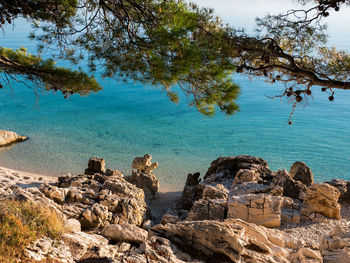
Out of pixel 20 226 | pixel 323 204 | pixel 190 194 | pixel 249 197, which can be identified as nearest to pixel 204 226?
pixel 249 197

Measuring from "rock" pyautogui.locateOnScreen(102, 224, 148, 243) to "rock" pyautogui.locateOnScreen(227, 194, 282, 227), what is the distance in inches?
104

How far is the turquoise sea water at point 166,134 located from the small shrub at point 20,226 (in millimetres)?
9933

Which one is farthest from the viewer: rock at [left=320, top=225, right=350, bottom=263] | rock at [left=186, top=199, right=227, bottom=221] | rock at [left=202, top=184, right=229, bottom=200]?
rock at [left=202, top=184, right=229, bottom=200]

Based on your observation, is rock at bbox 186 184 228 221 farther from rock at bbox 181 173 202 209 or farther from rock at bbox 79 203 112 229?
rock at bbox 181 173 202 209

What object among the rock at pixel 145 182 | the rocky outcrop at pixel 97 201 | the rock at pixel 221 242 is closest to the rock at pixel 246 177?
the rocky outcrop at pixel 97 201

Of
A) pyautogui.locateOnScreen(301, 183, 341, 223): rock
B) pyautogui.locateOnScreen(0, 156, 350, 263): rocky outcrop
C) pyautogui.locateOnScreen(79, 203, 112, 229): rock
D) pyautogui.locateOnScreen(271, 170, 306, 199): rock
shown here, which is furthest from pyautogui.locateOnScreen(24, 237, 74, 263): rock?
pyautogui.locateOnScreen(271, 170, 306, 199): rock

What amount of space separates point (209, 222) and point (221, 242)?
1.47 feet

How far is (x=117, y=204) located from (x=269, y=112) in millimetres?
25451

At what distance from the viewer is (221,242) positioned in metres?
4.50

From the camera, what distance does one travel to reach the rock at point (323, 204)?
23.7 ft

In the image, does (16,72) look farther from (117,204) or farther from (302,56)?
(302,56)

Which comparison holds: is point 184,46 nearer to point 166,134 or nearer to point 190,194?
point 190,194

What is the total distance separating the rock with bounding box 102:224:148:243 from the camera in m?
5.02

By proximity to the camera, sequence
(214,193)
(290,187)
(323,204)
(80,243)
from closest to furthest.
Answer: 1. (80,243)
2. (323,204)
3. (214,193)
4. (290,187)
